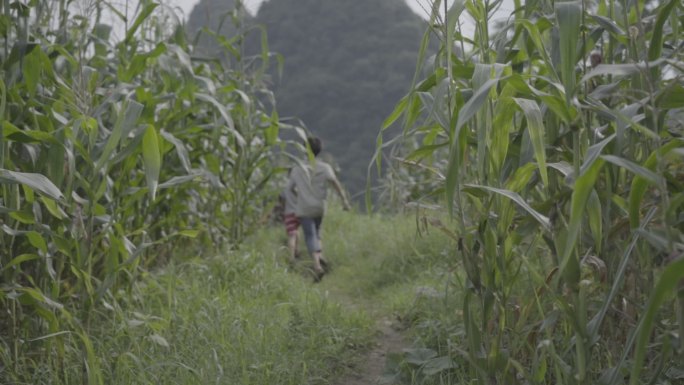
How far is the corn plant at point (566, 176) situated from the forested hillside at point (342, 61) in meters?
23.3

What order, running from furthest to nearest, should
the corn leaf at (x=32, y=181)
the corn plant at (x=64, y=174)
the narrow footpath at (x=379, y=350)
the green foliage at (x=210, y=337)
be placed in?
1. the narrow footpath at (x=379, y=350)
2. the green foliage at (x=210, y=337)
3. the corn plant at (x=64, y=174)
4. the corn leaf at (x=32, y=181)

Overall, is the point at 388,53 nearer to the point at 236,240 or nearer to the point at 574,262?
the point at 236,240

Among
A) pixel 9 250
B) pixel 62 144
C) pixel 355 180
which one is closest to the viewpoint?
pixel 62 144

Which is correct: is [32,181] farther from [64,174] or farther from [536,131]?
[536,131]

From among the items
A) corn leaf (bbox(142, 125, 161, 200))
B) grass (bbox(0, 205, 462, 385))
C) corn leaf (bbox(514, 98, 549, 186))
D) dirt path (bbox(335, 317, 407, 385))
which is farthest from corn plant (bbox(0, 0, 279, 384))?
corn leaf (bbox(514, 98, 549, 186))

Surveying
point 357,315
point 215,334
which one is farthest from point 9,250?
point 357,315

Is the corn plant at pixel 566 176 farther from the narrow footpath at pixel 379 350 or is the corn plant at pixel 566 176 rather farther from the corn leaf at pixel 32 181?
the corn leaf at pixel 32 181

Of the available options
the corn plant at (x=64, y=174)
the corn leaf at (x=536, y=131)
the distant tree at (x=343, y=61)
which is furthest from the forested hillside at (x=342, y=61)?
the corn leaf at (x=536, y=131)

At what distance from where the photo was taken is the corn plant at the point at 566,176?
1405 mm

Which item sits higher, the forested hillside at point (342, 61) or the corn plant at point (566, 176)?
the corn plant at point (566, 176)

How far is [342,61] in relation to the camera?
32.4m

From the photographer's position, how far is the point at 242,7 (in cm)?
524

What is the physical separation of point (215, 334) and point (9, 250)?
891 mm

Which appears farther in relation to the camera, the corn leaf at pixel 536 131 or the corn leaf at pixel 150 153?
the corn leaf at pixel 150 153
